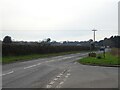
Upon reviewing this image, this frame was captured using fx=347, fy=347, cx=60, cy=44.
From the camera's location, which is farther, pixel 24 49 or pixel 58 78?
pixel 24 49

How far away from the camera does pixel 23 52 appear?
210 feet

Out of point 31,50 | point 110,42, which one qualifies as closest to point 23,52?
point 31,50

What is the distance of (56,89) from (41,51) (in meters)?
65.1

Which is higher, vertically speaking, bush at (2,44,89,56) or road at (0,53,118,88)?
bush at (2,44,89,56)

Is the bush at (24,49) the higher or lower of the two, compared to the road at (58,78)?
higher

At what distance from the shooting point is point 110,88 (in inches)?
554

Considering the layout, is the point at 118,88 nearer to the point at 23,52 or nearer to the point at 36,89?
the point at 36,89

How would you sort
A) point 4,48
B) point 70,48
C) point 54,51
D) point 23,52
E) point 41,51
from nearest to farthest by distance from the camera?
point 4,48
point 23,52
point 41,51
point 54,51
point 70,48

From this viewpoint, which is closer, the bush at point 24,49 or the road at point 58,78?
the road at point 58,78

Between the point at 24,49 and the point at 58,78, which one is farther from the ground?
the point at 24,49

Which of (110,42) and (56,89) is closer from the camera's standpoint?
(56,89)

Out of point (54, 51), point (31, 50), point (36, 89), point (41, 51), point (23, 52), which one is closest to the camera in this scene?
point (36, 89)

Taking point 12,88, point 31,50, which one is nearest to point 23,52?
point 31,50

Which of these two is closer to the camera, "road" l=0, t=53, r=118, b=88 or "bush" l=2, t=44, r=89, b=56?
"road" l=0, t=53, r=118, b=88
